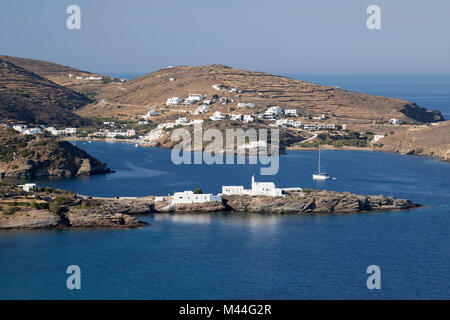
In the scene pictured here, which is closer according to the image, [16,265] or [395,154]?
[16,265]

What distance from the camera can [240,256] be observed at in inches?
1679

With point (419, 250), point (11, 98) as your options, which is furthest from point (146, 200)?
point (11, 98)

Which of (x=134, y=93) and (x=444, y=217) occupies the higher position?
(x=134, y=93)

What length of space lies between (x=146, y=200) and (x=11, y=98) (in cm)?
6756

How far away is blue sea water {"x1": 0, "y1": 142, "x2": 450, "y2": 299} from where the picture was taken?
3722 centimetres

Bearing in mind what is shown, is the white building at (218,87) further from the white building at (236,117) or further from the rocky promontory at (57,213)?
the rocky promontory at (57,213)

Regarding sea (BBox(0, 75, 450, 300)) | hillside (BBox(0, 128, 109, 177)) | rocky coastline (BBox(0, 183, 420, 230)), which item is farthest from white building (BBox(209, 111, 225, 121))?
rocky coastline (BBox(0, 183, 420, 230))

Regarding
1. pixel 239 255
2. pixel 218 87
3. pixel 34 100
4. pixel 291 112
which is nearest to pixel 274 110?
pixel 291 112

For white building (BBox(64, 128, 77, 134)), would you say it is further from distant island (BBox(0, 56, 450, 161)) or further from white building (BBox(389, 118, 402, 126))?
white building (BBox(389, 118, 402, 126))

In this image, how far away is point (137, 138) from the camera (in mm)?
109312

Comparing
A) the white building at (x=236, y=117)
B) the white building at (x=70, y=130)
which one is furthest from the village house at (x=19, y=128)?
the white building at (x=236, y=117)

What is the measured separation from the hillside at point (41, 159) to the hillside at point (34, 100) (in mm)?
28358

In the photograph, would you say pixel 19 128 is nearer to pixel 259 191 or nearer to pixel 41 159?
pixel 41 159
